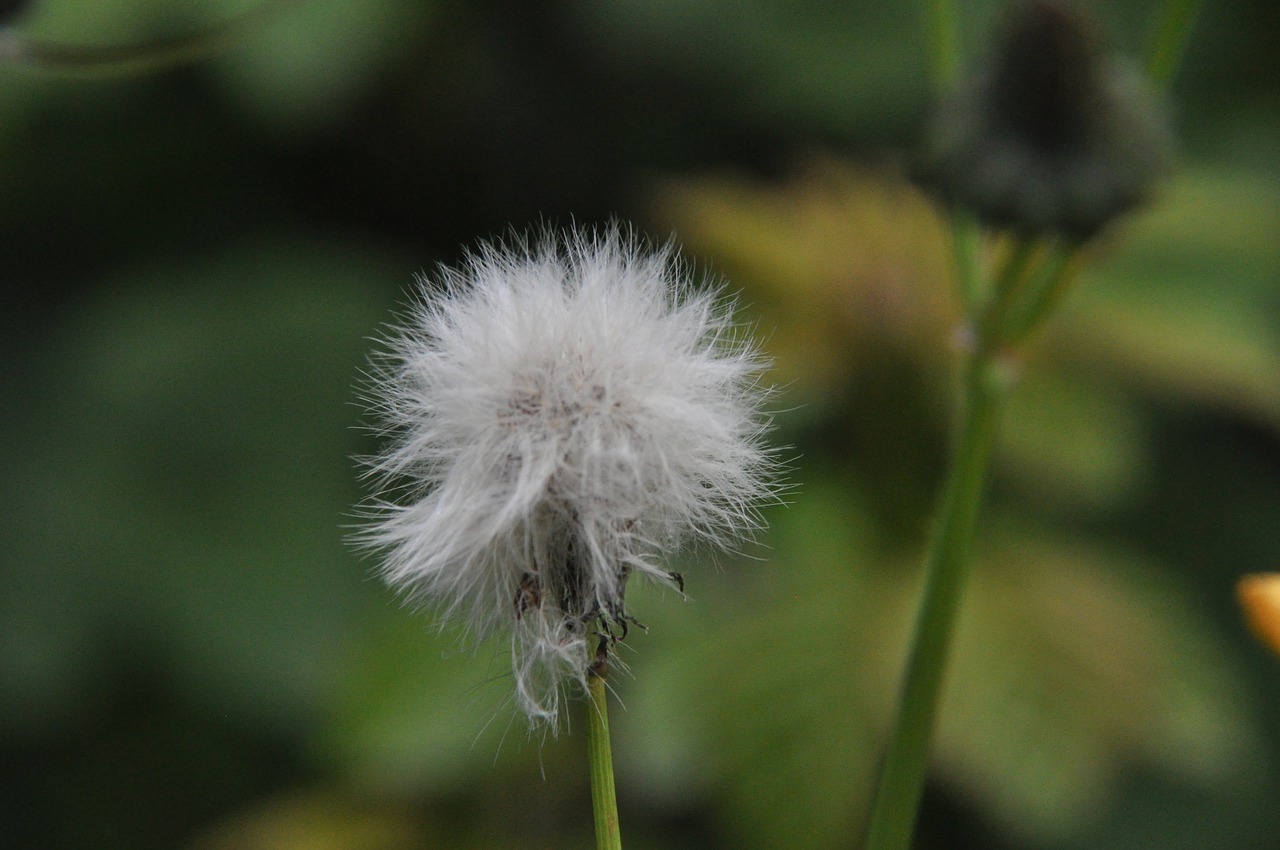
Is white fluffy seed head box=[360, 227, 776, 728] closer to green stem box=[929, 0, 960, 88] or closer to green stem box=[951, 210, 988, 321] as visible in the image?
green stem box=[951, 210, 988, 321]

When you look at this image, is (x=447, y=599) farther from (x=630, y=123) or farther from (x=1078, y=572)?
(x=630, y=123)

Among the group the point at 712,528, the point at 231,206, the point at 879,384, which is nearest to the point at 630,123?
the point at 231,206

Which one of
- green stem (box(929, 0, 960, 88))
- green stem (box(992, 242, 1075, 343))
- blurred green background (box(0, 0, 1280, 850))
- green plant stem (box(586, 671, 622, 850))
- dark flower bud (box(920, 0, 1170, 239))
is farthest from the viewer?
blurred green background (box(0, 0, 1280, 850))

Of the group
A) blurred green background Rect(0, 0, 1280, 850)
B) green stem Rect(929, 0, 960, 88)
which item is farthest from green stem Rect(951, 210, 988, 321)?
blurred green background Rect(0, 0, 1280, 850)

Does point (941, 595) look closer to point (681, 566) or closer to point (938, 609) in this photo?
point (938, 609)

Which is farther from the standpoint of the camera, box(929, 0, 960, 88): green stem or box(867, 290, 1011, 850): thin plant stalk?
box(929, 0, 960, 88): green stem

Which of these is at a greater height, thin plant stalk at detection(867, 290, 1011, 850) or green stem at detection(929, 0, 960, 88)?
green stem at detection(929, 0, 960, 88)

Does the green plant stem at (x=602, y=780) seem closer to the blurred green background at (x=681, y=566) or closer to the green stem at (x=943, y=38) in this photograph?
the green stem at (x=943, y=38)
